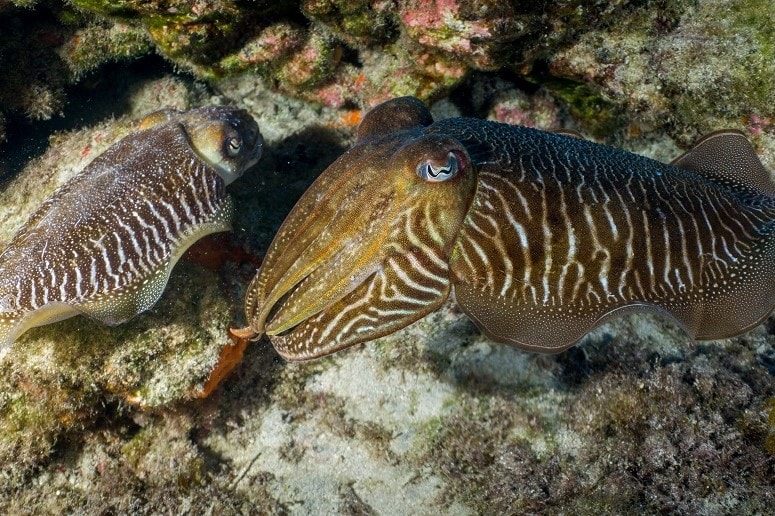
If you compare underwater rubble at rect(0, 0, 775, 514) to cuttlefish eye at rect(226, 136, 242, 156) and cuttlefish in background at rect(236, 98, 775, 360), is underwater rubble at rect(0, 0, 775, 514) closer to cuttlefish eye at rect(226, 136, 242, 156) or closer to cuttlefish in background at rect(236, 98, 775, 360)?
cuttlefish eye at rect(226, 136, 242, 156)

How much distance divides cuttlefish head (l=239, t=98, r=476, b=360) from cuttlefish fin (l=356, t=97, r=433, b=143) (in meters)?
0.69

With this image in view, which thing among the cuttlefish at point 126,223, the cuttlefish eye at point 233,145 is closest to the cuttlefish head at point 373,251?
the cuttlefish at point 126,223

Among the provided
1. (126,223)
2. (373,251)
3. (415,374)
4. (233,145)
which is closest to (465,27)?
(233,145)

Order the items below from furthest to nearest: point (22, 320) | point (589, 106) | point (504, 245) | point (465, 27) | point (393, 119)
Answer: point (589, 106) → point (465, 27) → point (22, 320) → point (393, 119) → point (504, 245)

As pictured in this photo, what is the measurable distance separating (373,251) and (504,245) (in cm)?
78

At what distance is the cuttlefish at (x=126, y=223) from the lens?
4.33 m

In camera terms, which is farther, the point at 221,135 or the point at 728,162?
the point at 221,135

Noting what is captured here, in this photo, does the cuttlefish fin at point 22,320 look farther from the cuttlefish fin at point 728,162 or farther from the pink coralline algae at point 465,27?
the cuttlefish fin at point 728,162

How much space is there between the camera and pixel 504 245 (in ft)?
10.0

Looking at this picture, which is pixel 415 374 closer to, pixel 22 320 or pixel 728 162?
pixel 728 162

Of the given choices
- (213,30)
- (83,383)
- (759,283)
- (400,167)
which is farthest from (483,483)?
(213,30)

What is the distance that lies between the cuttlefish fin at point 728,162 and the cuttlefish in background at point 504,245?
48 centimetres

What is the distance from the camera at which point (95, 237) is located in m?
4.55

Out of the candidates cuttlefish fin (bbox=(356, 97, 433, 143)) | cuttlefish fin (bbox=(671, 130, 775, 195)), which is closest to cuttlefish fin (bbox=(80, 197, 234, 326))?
cuttlefish fin (bbox=(356, 97, 433, 143))
